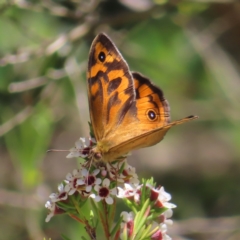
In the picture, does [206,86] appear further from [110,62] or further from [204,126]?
[110,62]

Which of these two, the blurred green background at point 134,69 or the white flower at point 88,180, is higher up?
the blurred green background at point 134,69

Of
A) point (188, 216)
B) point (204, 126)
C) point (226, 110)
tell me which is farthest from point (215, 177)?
point (226, 110)

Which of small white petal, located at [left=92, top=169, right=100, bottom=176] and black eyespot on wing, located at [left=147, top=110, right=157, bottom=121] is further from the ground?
black eyespot on wing, located at [left=147, top=110, right=157, bottom=121]

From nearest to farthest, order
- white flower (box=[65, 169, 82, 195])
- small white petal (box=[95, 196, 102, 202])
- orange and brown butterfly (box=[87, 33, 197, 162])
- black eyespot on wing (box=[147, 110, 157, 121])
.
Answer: small white petal (box=[95, 196, 102, 202]) < white flower (box=[65, 169, 82, 195]) < orange and brown butterfly (box=[87, 33, 197, 162]) < black eyespot on wing (box=[147, 110, 157, 121])

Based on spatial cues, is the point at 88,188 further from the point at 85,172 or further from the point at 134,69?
the point at 134,69

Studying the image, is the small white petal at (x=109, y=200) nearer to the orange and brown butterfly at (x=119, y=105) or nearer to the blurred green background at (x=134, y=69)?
the orange and brown butterfly at (x=119, y=105)

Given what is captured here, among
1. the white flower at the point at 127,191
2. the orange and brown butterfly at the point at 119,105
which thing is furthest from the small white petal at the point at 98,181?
the orange and brown butterfly at the point at 119,105

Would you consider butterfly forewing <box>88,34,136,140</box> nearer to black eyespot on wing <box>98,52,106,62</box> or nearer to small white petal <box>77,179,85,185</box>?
black eyespot on wing <box>98,52,106,62</box>

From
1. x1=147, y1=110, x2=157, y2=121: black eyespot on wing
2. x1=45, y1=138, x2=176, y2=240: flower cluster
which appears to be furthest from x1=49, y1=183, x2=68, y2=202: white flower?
x1=147, y1=110, x2=157, y2=121: black eyespot on wing
